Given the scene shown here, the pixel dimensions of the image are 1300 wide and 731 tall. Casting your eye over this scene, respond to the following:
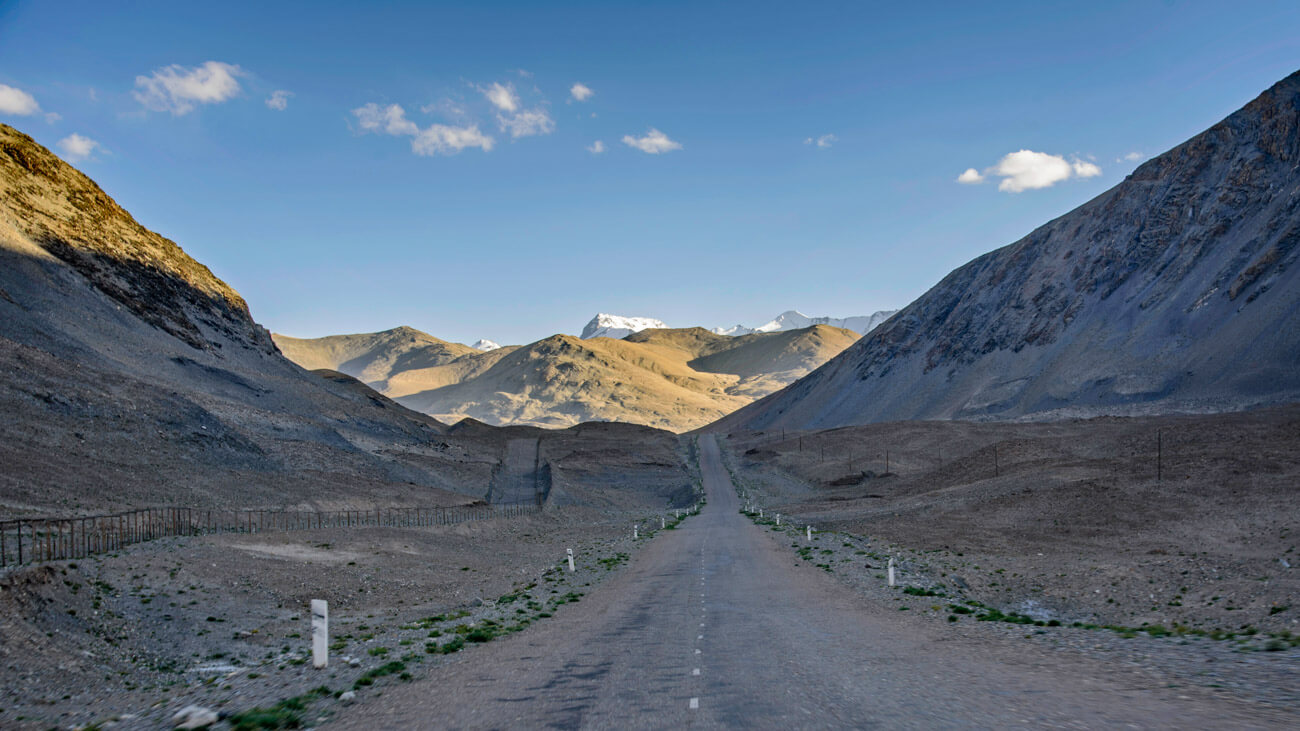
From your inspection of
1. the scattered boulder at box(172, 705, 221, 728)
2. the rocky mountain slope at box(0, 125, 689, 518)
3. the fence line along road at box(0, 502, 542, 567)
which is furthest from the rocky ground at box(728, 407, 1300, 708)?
the rocky mountain slope at box(0, 125, 689, 518)

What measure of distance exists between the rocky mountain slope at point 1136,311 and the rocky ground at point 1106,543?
17.4 m

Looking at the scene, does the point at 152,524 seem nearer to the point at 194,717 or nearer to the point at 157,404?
the point at 157,404

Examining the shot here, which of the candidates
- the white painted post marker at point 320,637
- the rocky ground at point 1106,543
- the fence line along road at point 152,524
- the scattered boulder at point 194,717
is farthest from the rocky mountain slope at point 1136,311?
the scattered boulder at point 194,717

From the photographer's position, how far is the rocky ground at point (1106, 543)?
14.0 meters

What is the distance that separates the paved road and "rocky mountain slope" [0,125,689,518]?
25464mm

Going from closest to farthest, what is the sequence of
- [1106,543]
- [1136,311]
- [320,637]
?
[320,637]
[1106,543]
[1136,311]

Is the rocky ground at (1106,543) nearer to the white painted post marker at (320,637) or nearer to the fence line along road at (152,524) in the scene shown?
the white painted post marker at (320,637)

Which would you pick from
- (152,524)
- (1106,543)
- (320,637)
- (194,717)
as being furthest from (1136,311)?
(194,717)

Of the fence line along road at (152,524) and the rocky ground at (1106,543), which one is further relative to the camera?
the fence line along road at (152,524)

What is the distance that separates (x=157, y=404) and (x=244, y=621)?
3780 centimetres

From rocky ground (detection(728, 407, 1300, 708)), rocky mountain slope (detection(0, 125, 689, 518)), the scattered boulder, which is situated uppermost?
rocky mountain slope (detection(0, 125, 689, 518))

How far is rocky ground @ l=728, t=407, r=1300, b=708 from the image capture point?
1401cm

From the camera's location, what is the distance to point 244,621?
1886cm

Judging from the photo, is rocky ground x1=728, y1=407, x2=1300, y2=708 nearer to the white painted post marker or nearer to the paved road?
the paved road
